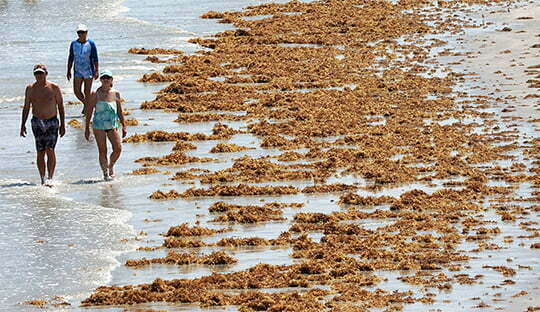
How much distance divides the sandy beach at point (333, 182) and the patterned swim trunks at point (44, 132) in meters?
0.75

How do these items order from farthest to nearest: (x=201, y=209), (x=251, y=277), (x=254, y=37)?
(x=254, y=37)
(x=201, y=209)
(x=251, y=277)

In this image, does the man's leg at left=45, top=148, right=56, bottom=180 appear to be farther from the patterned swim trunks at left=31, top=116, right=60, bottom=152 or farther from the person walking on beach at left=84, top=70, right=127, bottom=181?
the person walking on beach at left=84, top=70, right=127, bottom=181

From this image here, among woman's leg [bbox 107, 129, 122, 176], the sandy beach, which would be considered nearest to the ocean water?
the sandy beach

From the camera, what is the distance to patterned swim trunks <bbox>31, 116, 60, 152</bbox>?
623 inches

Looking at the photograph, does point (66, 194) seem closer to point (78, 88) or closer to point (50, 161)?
point (50, 161)

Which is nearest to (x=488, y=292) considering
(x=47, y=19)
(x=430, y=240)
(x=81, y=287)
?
(x=430, y=240)

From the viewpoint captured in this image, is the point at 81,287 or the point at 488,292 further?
the point at 81,287

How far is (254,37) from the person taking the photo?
31.9 meters

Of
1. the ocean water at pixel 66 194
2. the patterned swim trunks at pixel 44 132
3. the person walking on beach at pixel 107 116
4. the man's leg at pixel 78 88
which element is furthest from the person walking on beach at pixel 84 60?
the patterned swim trunks at pixel 44 132

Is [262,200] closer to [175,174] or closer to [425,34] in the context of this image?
[175,174]

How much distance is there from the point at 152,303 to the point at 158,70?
1606 centimetres

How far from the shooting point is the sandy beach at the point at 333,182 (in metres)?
11.1

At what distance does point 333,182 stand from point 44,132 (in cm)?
385

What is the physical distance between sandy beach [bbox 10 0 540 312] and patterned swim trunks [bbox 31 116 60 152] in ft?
2.47
